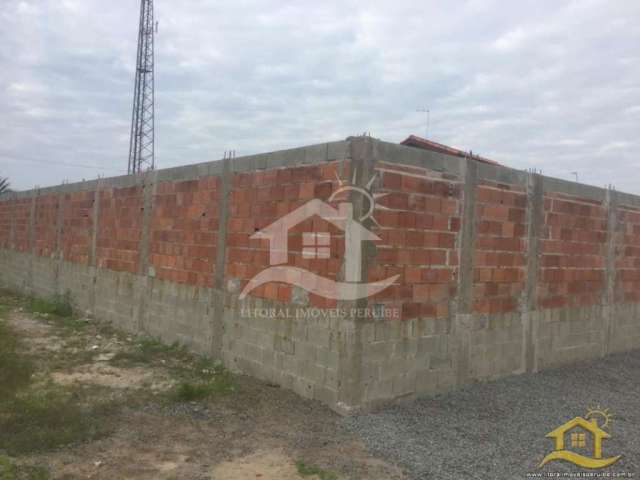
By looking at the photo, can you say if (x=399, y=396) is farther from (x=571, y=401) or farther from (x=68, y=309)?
(x=68, y=309)

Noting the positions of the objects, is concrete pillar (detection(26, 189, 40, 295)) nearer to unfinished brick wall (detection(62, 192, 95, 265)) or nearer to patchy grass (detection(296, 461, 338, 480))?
unfinished brick wall (detection(62, 192, 95, 265))

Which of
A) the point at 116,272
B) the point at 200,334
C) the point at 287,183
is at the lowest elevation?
the point at 200,334

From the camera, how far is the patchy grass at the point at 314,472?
12.8 ft

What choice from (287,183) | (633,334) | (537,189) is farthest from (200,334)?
(633,334)

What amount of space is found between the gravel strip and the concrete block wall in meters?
0.28

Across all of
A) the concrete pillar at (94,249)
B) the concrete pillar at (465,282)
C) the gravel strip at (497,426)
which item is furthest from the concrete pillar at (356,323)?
the concrete pillar at (94,249)

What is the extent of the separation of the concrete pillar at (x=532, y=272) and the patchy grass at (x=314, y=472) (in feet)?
13.1

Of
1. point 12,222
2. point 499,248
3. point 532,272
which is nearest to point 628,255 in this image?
point 532,272

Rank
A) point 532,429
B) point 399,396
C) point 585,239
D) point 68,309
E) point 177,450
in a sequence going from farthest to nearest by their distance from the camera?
point 68,309
point 585,239
point 399,396
point 532,429
point 177,450

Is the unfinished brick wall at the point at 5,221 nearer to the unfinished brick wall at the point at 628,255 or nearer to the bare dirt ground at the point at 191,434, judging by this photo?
the bare dirt ground at the point at 191,434

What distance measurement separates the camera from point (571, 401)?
598cm

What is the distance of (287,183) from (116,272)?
5.22 metres

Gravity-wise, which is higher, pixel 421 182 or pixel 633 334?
pixel 421 182

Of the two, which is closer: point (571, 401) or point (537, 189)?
point (571, 401)
